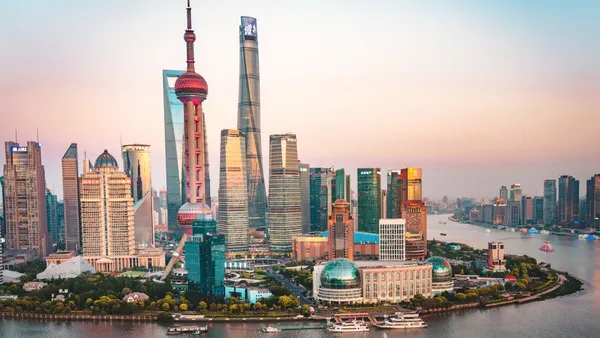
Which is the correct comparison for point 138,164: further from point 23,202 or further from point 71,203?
point 23,202

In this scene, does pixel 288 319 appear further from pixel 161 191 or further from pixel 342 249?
pixel 161 191

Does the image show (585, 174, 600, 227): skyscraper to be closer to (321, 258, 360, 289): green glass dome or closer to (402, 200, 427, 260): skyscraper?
(402, 200, 427, 260): skyscraper

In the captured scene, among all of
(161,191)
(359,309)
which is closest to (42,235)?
(359,309)

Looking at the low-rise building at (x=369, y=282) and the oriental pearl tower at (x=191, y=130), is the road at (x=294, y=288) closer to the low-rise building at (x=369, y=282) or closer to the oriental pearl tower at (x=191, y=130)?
the low-rise building at (x=369, y=282)

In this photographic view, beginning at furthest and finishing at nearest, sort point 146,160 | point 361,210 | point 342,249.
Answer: point 146,160, point 361,210, point 342,249

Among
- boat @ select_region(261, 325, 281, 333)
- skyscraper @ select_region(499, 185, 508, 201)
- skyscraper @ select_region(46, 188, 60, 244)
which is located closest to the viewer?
boat @ select_region(261, 325, 281, 333)

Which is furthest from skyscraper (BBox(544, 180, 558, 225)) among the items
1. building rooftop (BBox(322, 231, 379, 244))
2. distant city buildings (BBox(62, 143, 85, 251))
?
distant city buildings (BBox(62, 143, 85, 251))
